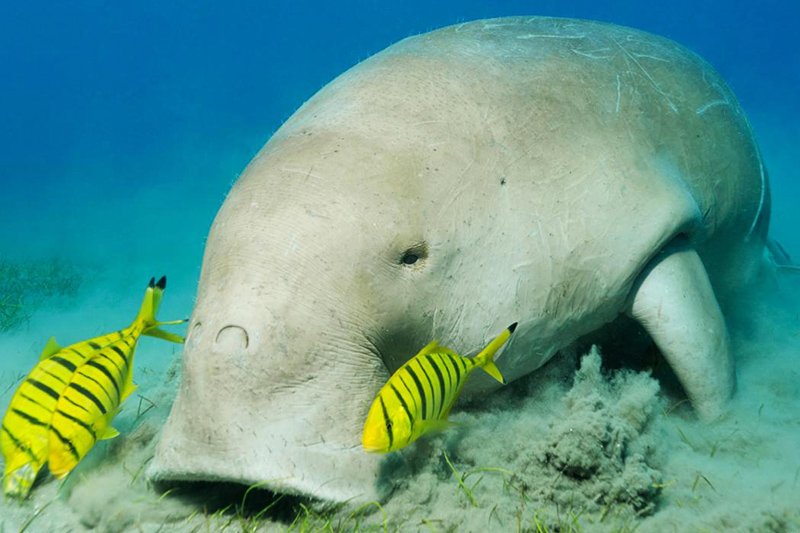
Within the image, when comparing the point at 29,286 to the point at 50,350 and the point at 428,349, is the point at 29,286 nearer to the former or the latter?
the point at 50,350

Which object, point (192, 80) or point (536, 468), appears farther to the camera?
point (192, 80)

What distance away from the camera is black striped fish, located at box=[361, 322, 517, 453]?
2.11m

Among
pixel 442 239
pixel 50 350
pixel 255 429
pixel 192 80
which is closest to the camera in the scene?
pixel 255 429

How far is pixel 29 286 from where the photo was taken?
424 inches

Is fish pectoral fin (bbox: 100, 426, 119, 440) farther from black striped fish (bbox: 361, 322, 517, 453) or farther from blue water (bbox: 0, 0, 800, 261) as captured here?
blue water (bbox: 0, 0, 800, 261)

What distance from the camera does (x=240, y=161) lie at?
3272cm

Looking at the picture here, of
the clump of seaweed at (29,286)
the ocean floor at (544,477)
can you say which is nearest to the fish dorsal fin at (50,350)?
the ocean floor at (544,477)

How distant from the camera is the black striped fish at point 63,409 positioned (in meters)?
2.33

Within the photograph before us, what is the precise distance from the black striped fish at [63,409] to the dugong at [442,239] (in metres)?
0.33

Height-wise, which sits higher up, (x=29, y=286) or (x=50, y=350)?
(x=29, y=286)

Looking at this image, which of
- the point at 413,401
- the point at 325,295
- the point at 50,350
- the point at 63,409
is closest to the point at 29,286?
the point at 50,350

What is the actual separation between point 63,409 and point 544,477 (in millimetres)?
2003

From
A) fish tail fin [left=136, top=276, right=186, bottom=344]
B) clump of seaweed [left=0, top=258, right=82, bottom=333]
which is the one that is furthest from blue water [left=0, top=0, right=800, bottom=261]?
fish tail fin [left=136, top=276, right=186, bottom=344]

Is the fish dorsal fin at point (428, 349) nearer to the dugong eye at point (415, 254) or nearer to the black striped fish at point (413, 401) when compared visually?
the black striped fish at point (413, 401)
